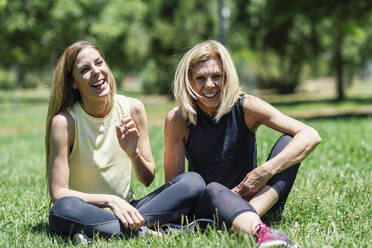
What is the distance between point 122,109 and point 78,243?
1.02 metres

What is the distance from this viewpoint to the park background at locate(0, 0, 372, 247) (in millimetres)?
3164

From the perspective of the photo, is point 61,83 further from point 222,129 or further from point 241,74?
point 241,74

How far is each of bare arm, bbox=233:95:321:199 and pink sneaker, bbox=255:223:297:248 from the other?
1.65 ft

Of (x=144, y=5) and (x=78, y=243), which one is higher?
(x=144, y=5)

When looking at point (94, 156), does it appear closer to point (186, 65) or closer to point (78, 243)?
point (78, 243)

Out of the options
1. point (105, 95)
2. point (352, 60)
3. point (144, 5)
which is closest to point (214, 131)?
point (105, 95)

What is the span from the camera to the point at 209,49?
324 cm

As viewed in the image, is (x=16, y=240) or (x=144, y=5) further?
(x=144, y=5)

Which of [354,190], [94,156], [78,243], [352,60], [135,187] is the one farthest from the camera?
[352,60]

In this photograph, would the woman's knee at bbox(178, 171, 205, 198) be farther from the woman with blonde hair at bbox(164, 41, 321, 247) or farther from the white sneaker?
the white sneaker

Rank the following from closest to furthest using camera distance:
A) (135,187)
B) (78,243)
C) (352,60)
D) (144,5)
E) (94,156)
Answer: (78,243), (94,156), (135,187), (144,5), (352,60)

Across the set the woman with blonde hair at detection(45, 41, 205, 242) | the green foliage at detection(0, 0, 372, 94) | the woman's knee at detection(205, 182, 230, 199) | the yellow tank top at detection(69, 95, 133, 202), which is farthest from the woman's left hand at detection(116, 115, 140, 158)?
the green foliage at detection(0, 0, 372, 94)

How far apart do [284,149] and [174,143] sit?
0.81 meters

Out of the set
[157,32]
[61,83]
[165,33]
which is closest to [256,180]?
[61,83]
